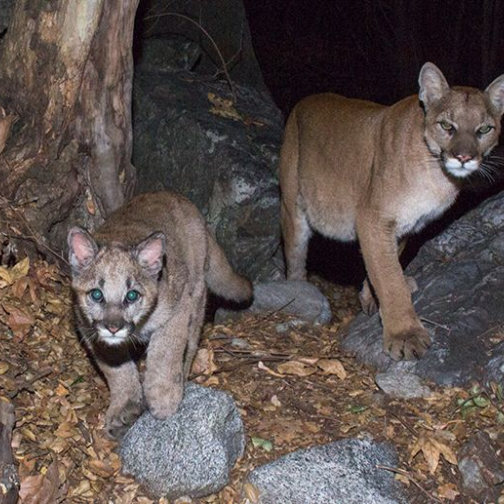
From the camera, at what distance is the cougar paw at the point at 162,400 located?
5863 mm

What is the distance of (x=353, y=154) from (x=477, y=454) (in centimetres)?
315

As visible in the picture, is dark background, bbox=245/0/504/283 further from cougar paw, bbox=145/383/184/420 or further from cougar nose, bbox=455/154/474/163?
cougar paw, bbox=145/383/184/420

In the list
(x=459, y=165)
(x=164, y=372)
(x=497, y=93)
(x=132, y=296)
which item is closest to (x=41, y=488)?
(x=164, y=372)

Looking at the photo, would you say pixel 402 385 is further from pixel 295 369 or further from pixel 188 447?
pixel 188 447

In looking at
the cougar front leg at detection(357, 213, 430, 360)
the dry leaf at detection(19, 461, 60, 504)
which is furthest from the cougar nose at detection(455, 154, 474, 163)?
the dry leaf at detection(19, 461, 60, 504)

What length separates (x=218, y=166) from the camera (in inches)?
369

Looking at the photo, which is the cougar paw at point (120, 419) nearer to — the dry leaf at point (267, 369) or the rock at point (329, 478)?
the rock at point (329, 478)

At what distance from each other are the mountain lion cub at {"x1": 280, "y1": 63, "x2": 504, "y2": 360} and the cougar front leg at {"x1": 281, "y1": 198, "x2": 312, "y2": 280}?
609mm

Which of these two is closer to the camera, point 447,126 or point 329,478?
point 329,478

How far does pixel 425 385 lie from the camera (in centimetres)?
660

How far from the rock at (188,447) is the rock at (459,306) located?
1670 mm

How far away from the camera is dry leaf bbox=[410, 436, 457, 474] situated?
19.1 feet

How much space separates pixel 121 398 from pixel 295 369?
1.50 meters

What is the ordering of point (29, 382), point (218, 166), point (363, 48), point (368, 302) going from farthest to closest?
point (363, 48) → point (218, 166) → point (368, 302) → point (29, 382)
